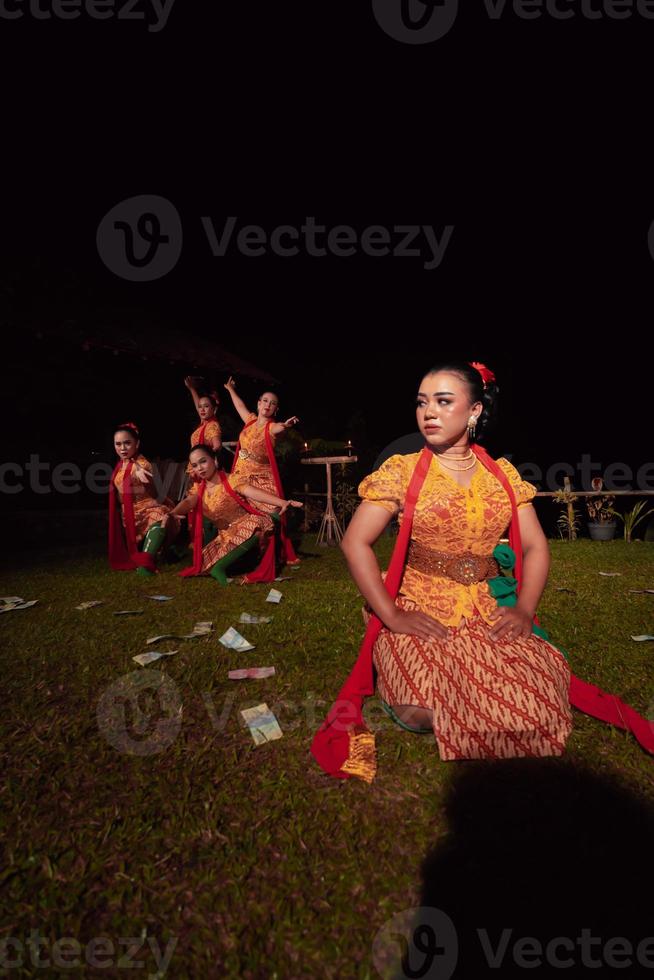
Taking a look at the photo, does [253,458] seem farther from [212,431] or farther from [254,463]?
[212,431]

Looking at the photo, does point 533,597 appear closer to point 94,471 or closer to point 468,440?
point 468,440

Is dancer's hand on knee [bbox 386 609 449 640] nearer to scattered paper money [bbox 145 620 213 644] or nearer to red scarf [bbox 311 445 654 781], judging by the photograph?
red scarf [bbox 311 445 654 781]

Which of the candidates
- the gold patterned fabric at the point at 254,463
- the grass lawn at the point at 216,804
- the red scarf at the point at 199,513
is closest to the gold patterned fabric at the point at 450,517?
the grass lawn at the point at 216,804

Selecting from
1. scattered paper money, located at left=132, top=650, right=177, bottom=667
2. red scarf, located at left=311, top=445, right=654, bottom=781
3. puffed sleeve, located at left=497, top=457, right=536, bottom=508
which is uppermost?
puffed sleeve, located at left=497, top=457, right=536, bottom=508

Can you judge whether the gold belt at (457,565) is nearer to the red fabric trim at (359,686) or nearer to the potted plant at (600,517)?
the red fabric trim at (359,686)

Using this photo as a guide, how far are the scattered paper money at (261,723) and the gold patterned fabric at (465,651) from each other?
67 cm

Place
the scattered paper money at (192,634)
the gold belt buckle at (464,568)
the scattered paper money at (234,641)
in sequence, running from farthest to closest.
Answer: the scattered paper money at (192,634) < the scattered paper money at (234,641) < the gold belt buckle at (464,568)

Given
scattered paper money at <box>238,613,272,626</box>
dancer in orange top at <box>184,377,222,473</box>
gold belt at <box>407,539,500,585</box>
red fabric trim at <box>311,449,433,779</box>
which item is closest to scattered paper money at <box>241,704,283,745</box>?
red fabric trim at <box>311,449,433,779</box>

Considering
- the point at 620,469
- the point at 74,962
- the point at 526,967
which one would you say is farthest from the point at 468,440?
the point at 620,469

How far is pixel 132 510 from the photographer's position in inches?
284

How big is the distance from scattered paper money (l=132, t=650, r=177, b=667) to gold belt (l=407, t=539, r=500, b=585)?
2255 mm

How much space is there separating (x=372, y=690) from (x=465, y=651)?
63 cm

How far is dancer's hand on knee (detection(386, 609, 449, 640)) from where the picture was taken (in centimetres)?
225

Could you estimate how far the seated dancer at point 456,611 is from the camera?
2.08 metres
